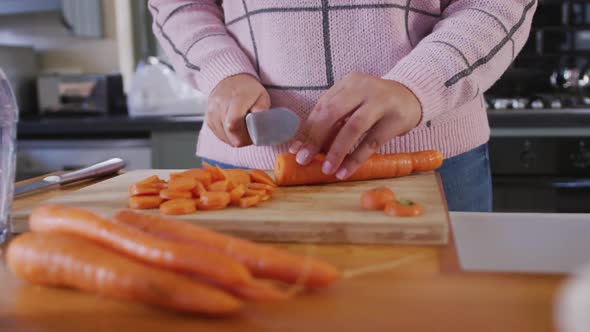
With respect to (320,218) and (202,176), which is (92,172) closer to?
(202,176)

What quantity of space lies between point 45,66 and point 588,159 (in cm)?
266

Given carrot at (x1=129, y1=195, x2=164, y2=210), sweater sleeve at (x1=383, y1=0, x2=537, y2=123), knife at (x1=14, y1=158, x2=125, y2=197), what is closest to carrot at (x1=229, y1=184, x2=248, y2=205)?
carrot at (x1=129, y1=195, x2=164, y2=210)

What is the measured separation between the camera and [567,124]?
204cm

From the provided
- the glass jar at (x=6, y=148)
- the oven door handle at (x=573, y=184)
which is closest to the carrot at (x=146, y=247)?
the glass jar at (x=6, y=148)

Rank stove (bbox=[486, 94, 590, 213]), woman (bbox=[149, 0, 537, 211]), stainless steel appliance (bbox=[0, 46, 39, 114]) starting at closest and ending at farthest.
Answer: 1. woman (bbox=[149, 0, 537, 211])
2. stove (bbox=[486, 94, 590, 213])
3. stainless steel appliance (bbox=[0, 46, 39, 114])

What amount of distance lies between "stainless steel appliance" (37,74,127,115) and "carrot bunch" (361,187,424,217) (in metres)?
2.04

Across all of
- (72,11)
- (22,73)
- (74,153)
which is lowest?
(74,153)

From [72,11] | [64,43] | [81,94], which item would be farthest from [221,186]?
[64,43]

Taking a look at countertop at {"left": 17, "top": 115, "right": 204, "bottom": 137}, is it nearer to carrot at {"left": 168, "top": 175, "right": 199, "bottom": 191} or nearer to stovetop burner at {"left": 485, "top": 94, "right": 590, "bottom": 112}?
stovetop burner at {"left": 485, "top": 94, "right": 590, "bottom": 112}

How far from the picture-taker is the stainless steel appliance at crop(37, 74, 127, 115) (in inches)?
105

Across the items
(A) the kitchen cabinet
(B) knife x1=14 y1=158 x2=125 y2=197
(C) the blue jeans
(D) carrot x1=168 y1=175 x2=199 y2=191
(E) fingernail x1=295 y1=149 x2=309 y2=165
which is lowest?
(C) the blue jeans

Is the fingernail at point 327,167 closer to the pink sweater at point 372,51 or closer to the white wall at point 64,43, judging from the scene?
the pink sweater at point 372,51

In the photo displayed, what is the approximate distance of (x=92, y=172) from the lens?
1.26 metres

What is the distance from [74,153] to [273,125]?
158 centimetres
